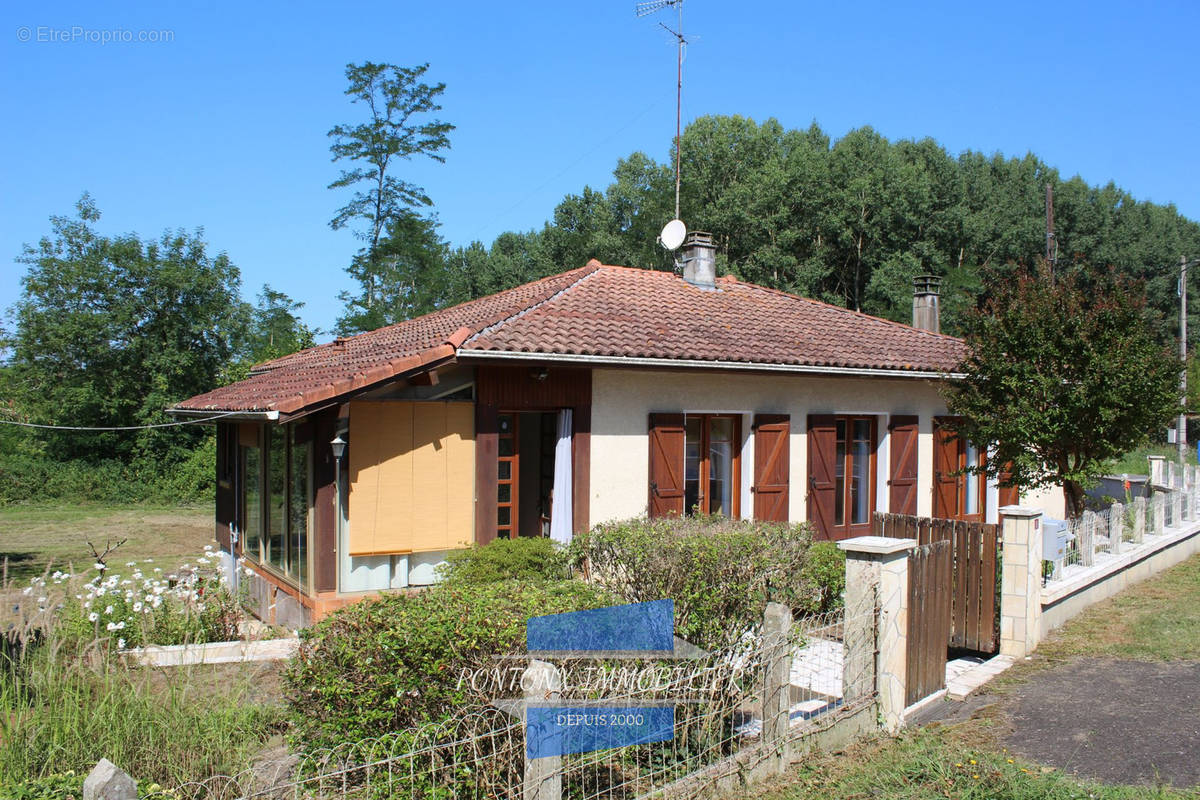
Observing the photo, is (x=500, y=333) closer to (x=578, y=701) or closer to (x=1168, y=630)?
(x=578, y=701)

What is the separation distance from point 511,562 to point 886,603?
3451 millimetres

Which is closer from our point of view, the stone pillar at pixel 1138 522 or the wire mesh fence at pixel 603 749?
the wire mesh fence at pixel 603 749

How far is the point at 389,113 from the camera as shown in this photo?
28.3 metres

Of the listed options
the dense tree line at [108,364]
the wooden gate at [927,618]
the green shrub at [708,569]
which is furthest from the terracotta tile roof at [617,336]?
the dense tree line at [108,364]

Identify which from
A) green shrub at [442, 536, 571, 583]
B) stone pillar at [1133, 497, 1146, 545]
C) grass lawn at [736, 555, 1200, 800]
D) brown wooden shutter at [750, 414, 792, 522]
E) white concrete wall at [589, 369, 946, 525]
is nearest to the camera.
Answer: grass lawn at [736, 555, 1200, 800]

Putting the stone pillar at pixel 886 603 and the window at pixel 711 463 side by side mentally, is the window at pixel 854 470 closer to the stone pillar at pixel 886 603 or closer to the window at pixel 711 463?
the window at pixel 711 463

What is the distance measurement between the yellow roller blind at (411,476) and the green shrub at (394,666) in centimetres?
443

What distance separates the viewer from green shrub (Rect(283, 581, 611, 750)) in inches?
156

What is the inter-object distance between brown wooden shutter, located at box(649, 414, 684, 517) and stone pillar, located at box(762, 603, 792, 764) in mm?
5140

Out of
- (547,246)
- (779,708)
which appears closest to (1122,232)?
(547,246)

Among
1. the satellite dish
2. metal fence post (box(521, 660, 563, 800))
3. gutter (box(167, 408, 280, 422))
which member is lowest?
metal fence post (box(521, 660, 563, 800))

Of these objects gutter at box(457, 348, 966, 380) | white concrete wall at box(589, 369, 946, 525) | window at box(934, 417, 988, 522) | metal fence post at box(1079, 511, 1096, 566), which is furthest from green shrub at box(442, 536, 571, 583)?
window at box(934, 417, 988, 522)

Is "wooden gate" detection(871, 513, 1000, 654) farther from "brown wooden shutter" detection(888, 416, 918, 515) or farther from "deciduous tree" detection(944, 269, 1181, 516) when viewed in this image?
"brown wooden shutter" detection(888, 416, 918, 515)

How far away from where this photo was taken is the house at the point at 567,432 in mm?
8625
